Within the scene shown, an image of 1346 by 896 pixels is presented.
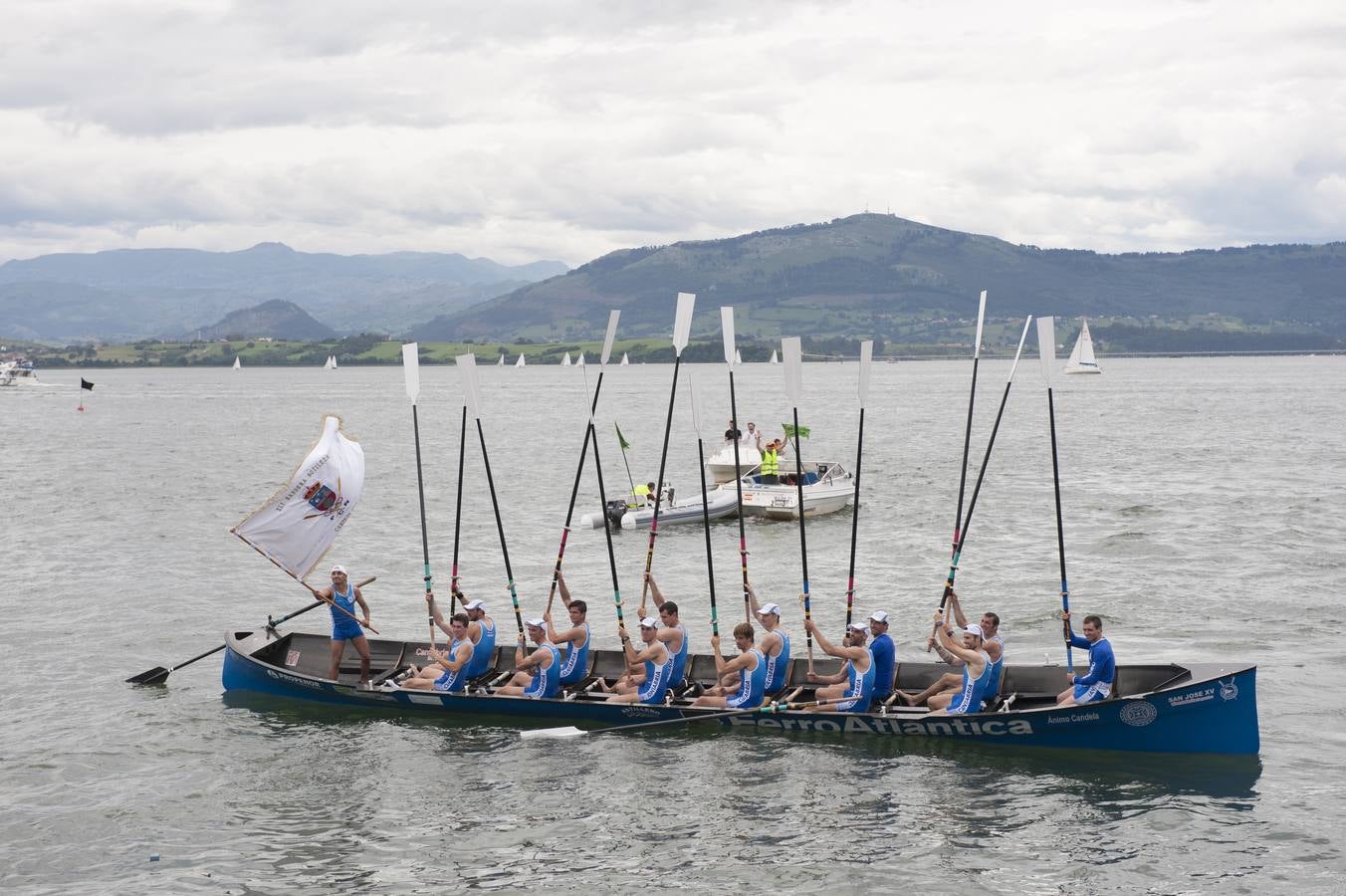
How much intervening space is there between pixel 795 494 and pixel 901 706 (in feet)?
83.7

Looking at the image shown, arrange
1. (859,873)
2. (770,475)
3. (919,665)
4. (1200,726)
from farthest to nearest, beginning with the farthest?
(770,475), (919,665), (1200,726), (859,873)

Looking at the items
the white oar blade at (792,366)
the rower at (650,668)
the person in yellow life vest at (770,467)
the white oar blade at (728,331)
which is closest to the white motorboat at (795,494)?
the person in yellow life vest at (770,467)

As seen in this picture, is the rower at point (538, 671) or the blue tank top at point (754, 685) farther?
the rower at point (538, 671)

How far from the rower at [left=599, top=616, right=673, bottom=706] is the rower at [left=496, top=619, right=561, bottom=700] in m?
1.07

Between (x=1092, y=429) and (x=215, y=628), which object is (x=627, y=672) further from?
(x=1092, y=429)

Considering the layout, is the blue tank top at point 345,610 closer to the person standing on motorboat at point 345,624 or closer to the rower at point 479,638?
the person standing on motorboat at point 345,624

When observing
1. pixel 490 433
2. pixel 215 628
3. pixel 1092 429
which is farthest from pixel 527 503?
pixel 1092 429

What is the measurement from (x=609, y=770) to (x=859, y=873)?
504 centimetres

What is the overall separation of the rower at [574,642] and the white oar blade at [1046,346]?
8.67 m

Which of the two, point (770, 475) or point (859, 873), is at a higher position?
point (770, 475)

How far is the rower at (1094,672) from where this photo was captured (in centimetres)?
1958

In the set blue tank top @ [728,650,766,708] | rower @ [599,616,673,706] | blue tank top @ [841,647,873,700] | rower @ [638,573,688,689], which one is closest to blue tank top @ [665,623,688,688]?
rower @ [638,573,688,689]

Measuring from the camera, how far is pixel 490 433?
321 feet

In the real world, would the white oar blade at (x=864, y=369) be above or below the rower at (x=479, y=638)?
above
